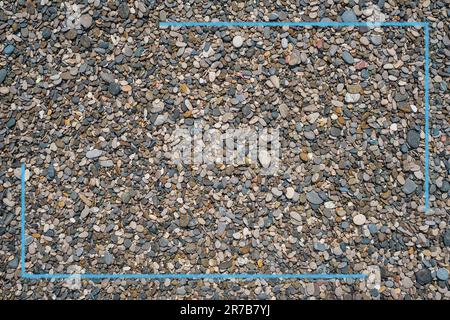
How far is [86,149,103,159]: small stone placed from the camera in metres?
2.55

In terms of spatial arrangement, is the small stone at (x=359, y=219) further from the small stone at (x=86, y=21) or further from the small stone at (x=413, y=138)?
the small stone at (x=86, y=21)

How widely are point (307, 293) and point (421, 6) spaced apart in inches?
58.5

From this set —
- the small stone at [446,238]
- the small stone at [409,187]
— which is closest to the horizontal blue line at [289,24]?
the small stone at [409,187]

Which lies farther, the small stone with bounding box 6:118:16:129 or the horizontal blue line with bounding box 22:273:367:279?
the small stone with bounding box 6:118:16:129

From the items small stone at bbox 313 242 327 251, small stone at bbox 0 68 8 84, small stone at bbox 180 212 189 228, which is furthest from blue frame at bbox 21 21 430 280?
small stone at bbox 0 68 8 84

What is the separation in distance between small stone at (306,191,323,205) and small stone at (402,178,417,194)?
1.31 feet

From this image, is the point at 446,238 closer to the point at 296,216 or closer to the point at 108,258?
the point at 296,216

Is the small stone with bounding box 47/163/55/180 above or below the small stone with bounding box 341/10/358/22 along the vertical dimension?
below

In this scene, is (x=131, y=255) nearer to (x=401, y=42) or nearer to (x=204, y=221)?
(x=204, y=221)

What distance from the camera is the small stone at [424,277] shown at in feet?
7.96

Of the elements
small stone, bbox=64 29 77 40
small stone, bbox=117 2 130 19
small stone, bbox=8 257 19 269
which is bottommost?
small stone, bbox=8 257 19 269

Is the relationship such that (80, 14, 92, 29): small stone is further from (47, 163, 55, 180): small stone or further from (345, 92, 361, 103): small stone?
(345, 92, 361, 103): small stone

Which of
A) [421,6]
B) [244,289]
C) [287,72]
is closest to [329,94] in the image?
[287,72]

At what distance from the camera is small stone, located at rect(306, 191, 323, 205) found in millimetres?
2480
